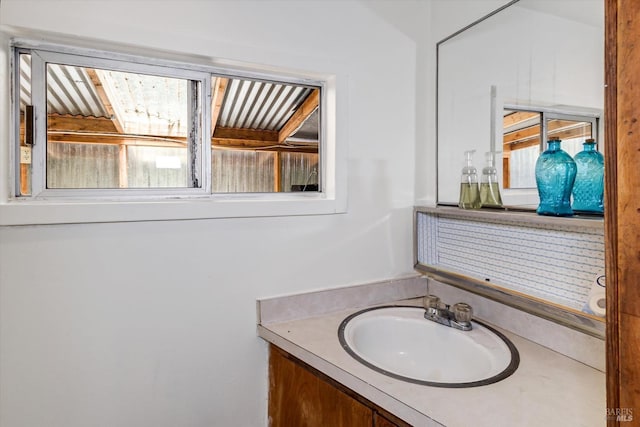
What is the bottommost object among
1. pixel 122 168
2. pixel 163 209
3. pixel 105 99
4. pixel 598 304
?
pixel 598 304

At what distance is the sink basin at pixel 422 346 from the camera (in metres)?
1.17

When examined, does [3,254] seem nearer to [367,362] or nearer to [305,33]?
[367,362]

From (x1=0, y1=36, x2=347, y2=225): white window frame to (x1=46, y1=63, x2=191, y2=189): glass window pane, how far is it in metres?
0.03

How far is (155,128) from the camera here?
51.6 inches

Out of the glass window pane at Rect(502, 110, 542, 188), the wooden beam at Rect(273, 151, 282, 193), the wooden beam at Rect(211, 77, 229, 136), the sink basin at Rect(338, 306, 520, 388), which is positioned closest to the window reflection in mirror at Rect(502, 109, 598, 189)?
the glass window pane at Rect(502, 110, 542, 188)

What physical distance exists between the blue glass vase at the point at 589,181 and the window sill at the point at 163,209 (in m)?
0.78

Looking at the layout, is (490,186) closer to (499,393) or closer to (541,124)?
(541,124)

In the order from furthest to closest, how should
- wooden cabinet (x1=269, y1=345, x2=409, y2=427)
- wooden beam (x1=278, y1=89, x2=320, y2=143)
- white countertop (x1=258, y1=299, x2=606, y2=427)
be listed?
wooden beam (x1=278, y1=89, x2=320, y2=143)
wooden cabinet (x1=269, y1=345, x2=409, y2=427)
white countertop (x1=258, y1=299, x2=606, y2=427)

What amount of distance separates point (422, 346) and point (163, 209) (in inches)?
40.3

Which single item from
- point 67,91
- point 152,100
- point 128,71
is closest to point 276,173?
point 152,100

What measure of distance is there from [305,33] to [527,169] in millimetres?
929

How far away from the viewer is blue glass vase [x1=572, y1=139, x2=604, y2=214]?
1.06 metres

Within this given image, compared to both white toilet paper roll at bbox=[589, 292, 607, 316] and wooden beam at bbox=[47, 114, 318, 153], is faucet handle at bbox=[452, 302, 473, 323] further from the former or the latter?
wooden beam at bbox=[47, 114, 318, 153]

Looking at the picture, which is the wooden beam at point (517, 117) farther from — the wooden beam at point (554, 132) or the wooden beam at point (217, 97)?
the wooden beam at point (217, 97)
